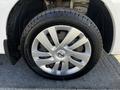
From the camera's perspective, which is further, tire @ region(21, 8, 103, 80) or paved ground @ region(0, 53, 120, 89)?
paved ground @ region(0, 53, 120, 89)

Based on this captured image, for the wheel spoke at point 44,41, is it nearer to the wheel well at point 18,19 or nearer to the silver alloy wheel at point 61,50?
the silver alloy wheel at point 61,50

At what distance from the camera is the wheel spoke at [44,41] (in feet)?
10.7

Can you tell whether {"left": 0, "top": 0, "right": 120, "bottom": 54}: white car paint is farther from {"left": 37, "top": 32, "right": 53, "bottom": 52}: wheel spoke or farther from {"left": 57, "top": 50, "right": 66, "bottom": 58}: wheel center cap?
{"left": 57, "top": 50, "right": 66, "bottom": 58}: wheel center cap

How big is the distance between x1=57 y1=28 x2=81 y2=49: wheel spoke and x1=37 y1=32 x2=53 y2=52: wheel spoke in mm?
115

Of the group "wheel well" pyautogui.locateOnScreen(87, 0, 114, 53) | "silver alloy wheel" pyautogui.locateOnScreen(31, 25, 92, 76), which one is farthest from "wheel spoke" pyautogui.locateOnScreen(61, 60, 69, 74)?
"wheel well" pyautogui.locateOnScreen(87, 0, 114, 53)

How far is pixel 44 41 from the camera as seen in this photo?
10.8 feet

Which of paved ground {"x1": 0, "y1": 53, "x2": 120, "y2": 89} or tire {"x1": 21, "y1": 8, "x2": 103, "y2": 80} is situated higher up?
tire {"x1": 21, "y1": 8, "x2": 103, "y2": 80}

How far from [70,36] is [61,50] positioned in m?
0.19

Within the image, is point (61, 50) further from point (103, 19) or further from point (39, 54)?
point (103, 19)

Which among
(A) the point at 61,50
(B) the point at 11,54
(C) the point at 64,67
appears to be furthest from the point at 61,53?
(B) the point at 11,54

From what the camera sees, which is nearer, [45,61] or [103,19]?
[45,61]

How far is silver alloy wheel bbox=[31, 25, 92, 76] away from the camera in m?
3.27

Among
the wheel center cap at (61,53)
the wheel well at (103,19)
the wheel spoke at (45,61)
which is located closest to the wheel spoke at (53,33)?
the wheel center cap at (61,53)

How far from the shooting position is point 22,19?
354 centimetres
